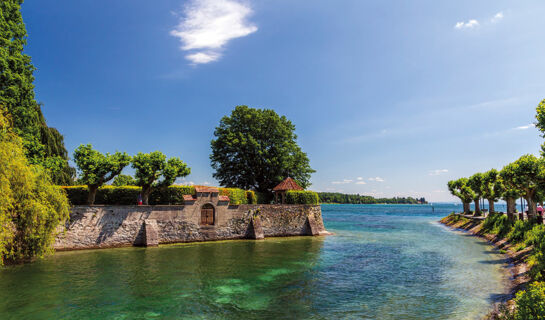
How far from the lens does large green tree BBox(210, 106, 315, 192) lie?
4159 cm

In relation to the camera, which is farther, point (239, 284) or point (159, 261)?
point (159, 261)

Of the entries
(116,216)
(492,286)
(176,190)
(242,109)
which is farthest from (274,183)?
(492,286)

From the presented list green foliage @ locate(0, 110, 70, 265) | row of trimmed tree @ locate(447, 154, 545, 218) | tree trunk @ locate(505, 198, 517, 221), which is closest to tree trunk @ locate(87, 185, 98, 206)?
green foliage @ locate(0, 110, 70, 265)

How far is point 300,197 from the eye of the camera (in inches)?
1432

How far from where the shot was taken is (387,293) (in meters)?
14.2

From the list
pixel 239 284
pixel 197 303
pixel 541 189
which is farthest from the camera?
pixel 541 189

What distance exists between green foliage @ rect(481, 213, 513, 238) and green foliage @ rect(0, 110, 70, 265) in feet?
123

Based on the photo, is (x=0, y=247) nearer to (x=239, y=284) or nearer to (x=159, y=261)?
(x=159, y=261)

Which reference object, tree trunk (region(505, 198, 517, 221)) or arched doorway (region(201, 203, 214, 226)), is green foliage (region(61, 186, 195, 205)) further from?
tree trunk (region(505, 198, 517, 221))

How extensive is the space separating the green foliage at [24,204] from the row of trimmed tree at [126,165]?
190 inches

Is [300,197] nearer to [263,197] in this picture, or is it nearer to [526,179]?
[263,197]

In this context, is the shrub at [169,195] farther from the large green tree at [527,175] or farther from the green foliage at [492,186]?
the green foliage at [492,186]

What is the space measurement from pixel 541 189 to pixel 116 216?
34.7m

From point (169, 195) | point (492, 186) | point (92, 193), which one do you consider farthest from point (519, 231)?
point (92, 193)
